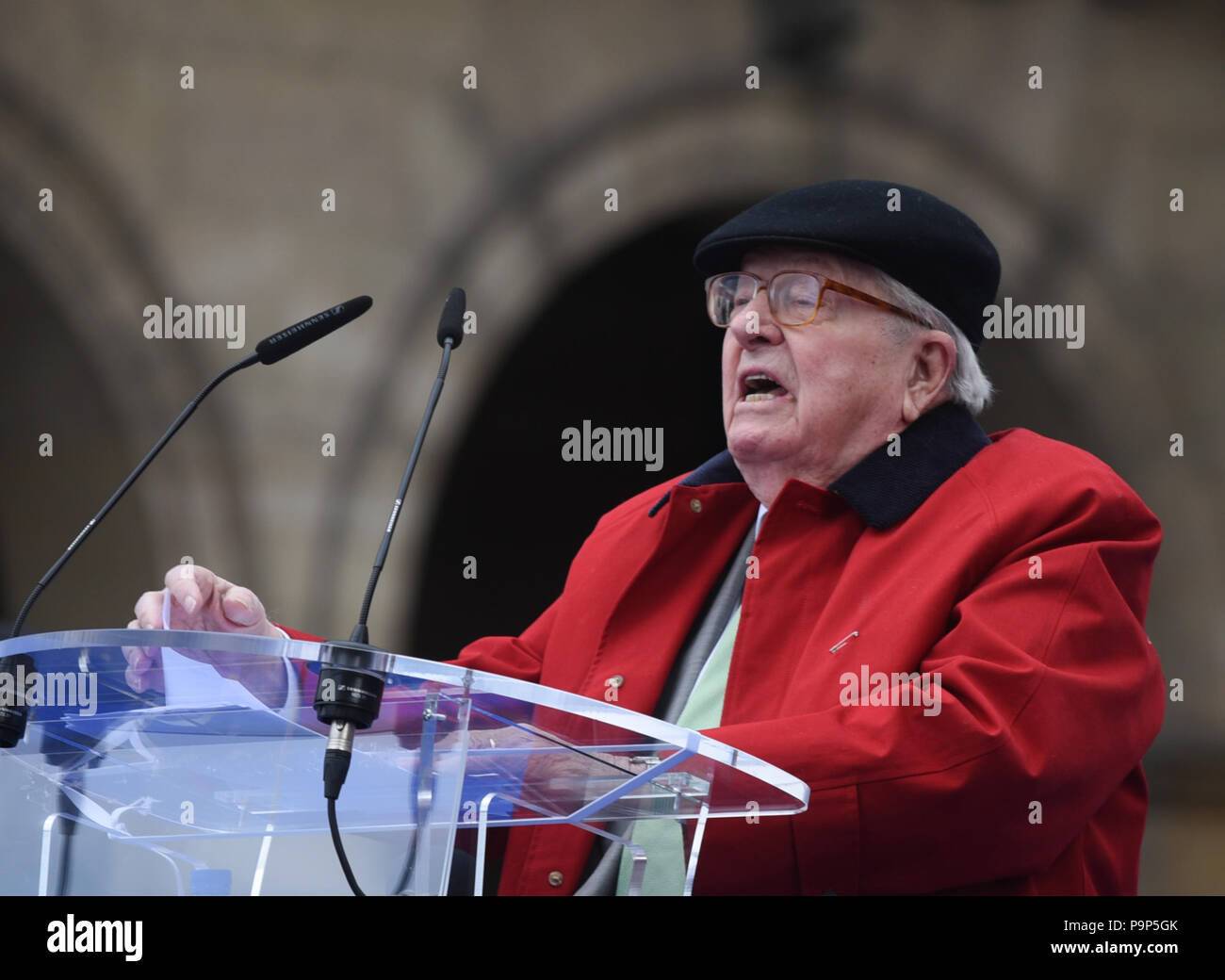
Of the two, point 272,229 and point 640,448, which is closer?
point 272,229

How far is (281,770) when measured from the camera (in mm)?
1423

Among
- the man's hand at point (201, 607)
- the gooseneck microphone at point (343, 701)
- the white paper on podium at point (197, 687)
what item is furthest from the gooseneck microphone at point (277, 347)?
the gooseneck microphone at point (343, 701)

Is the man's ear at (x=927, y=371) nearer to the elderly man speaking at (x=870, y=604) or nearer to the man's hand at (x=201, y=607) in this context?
the elderly man speaking at (x=870, y=604)

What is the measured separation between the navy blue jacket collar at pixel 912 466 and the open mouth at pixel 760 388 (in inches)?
6.6

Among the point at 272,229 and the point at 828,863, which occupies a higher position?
the point at 272,229

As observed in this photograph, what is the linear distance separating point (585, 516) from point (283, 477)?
1.10m

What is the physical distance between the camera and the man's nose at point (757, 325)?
7.08 ft

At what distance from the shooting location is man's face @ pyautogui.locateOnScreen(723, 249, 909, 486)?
2127 mm

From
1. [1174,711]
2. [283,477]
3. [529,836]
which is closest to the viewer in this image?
[529,836]

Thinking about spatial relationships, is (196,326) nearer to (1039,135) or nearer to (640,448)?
(640,448)

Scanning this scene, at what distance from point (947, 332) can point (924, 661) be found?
2.13ft

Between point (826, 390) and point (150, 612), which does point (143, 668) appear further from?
point (826, 390)

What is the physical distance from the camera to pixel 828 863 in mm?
1601
